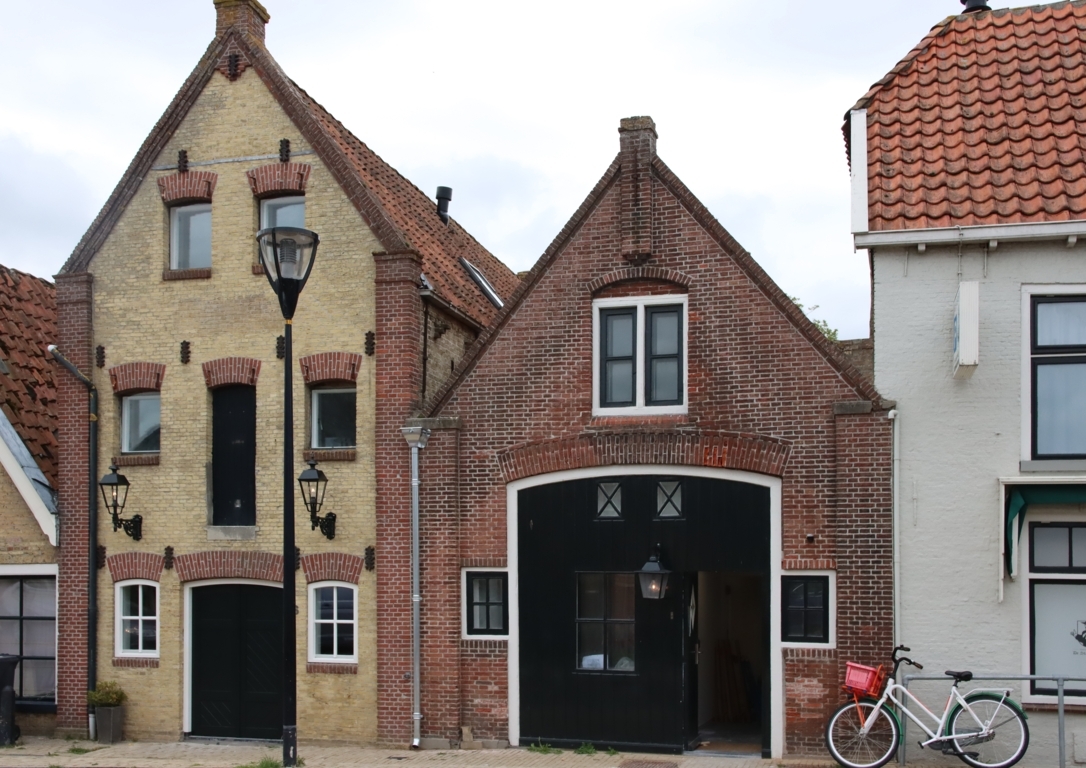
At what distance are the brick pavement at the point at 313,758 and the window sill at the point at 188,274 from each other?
6692 mm

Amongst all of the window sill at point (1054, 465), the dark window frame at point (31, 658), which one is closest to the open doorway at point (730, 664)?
the window sill at point (1054, 465)

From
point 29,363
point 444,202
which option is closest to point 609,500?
point 444,202

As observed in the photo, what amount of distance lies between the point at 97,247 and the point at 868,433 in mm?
11608

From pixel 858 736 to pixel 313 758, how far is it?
269 inches

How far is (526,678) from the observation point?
16.2m

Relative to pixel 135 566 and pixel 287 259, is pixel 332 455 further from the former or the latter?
pixel 287 259

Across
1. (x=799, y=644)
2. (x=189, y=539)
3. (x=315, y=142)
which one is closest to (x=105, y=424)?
(x=189, y=539)

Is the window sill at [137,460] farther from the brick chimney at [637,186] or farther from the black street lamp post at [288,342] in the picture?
the brick chimney at [637,186]

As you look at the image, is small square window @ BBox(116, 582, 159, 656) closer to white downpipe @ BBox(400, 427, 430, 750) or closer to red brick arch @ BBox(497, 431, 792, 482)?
white downpipe @ BBox(400, 427, 430, 750)

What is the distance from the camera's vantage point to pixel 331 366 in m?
17.3

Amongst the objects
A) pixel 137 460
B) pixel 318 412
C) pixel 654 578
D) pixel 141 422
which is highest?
pixel 318 412

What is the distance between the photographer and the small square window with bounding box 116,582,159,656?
18.0 m

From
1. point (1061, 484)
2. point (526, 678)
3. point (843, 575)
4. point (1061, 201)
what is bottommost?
point (526, 678)

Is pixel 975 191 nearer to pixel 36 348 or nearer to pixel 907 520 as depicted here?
pixel 907 520
